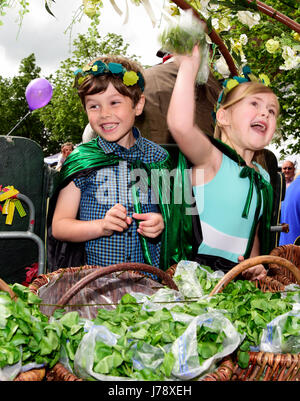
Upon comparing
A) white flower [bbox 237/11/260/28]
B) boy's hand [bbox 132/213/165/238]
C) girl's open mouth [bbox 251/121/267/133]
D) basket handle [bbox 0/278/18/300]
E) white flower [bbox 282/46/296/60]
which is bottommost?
basket handle [bbox 0/278/18/300]

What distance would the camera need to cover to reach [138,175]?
1340mm

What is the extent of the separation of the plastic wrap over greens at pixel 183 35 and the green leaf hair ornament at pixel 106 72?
170 mm

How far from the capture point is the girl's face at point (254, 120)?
136 centimetres

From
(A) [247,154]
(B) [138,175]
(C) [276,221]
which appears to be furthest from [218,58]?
(C) [276,221]

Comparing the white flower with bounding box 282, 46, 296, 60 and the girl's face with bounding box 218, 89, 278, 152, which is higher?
the white flower with bounding box 282, 46, 296, 60

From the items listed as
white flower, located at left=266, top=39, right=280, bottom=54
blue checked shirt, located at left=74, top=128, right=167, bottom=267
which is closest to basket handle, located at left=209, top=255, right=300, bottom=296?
blue checked shirt, located at left=74, top=128, right=167, bottom=267

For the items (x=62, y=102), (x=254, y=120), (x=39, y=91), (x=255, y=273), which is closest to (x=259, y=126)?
(x=254, y=120)

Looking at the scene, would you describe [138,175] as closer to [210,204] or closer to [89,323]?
[210,204]

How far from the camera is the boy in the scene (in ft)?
4.30

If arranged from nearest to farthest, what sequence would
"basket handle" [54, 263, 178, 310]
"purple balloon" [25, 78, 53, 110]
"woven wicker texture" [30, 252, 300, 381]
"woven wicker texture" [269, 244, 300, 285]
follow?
"woven wicker texture" [30, 252, 300, 381] → "basket handle" [54, 263, 178, 310] → "woven wicker texture" [269, 244, 300, 285] → "purple balloon" [25, 78, 53, 110]

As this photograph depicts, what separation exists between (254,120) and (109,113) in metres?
0.44

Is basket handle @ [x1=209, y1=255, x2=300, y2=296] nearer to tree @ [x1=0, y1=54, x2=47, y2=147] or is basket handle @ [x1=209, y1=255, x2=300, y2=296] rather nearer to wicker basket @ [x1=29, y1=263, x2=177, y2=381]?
wicker basket @ [x1=29, y1=263, x2=177, y2=381]

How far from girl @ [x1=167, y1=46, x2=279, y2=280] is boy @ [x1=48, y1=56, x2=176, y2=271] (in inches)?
5.9

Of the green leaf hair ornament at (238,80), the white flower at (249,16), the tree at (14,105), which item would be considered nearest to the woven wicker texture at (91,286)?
the green leaf hair ornament at (238,80)
